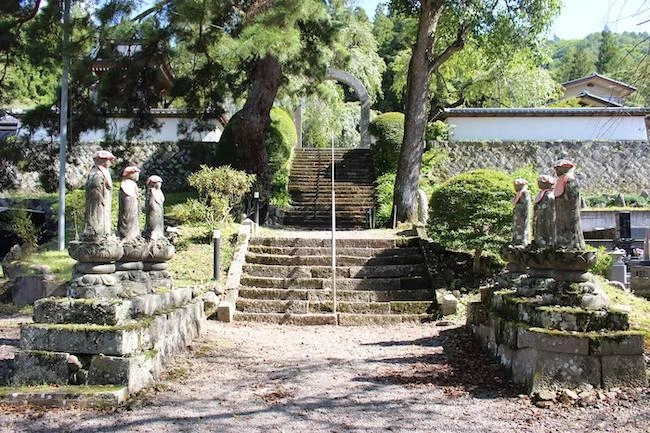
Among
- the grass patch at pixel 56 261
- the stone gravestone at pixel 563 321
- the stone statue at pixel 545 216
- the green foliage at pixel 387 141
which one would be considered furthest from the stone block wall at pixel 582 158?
the stone gravestone at pixel 563 321

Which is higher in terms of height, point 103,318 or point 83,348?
point 103,318

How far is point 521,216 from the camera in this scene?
8484 mm

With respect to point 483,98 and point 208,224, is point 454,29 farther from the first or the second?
point 483,98

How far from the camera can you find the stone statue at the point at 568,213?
18.5 ft

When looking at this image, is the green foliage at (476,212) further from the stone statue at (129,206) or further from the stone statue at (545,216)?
the stone statue at (129,206)

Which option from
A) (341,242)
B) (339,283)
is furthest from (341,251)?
(339,283)

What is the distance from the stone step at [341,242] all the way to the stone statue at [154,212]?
4.80m

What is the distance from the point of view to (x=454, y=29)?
646 inches

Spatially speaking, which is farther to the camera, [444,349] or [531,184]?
→ [531,184]

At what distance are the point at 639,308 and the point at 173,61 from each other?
983 centimetres

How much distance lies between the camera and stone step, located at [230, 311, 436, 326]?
10125 mm

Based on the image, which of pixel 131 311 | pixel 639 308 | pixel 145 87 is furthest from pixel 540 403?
pixel 145 87

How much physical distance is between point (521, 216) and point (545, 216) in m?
2.14

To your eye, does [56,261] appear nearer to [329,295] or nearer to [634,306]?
[329,295]
